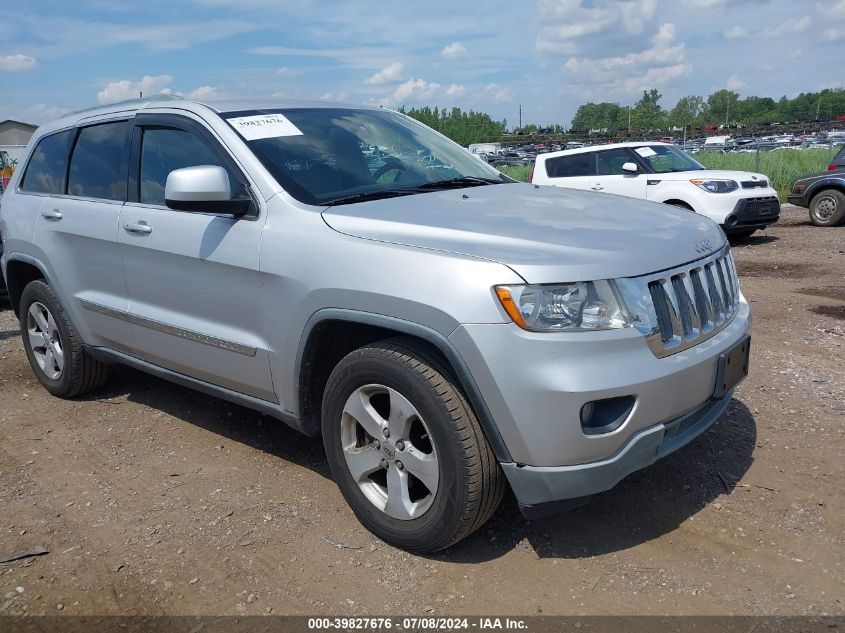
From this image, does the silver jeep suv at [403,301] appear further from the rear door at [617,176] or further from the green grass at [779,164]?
the green grass at [779,164]

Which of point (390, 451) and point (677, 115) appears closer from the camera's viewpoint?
point (390, 451)

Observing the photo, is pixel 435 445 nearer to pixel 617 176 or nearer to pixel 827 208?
pixel 617 176

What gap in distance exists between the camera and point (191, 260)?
362 centimetres

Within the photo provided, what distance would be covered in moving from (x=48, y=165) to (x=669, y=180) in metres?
9.14

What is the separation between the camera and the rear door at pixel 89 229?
4.20 metres

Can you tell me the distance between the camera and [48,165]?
4926 millimetres

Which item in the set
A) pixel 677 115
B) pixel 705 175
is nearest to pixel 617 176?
pixel 705 175

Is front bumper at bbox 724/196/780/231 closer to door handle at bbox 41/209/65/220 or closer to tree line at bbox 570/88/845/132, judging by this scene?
door handle at bbox 41/209/65/220

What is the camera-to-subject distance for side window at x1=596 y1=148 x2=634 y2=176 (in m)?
11.9

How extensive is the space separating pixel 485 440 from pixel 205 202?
5.26 ft

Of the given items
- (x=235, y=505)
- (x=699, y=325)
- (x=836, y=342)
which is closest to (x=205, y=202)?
(x=235, y=505)

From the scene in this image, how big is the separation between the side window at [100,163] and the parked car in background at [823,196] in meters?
12.6

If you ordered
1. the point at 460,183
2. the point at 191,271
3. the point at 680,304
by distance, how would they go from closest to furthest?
the point at 680,304 → the point at 191,271 → the point at 460,183

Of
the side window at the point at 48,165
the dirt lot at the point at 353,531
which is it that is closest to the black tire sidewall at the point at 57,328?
the dirt lot at the point at 353,531
